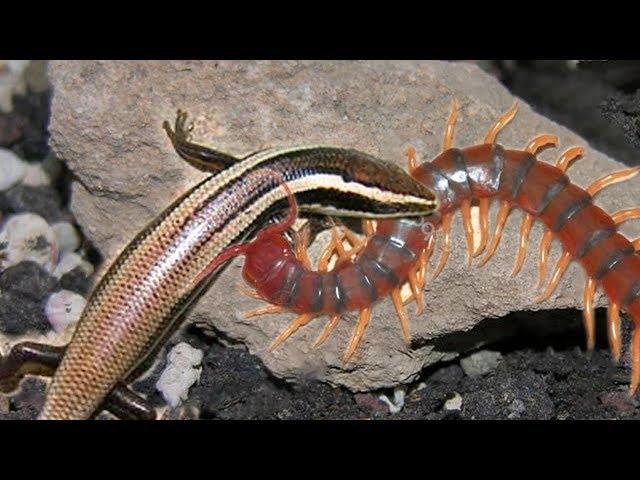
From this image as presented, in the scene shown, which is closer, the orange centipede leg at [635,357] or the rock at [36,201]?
the orange centipede leg at [635,357]

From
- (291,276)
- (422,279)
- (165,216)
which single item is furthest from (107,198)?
(422,279)

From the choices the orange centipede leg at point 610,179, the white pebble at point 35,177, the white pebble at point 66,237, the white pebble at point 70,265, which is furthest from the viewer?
the white pebble at point 35,177

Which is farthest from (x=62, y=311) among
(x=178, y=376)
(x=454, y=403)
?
(x=454, y=403)

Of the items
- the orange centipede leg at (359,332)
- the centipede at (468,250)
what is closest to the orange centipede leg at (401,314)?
the centipede at (468,250)

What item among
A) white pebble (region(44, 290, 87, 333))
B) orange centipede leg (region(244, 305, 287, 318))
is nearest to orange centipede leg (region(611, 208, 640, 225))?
orange centipede leg (region(244, 305, 287, 318))

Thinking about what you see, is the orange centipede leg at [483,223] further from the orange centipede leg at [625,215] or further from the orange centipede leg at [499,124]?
the orange centipede leg at [625,215]

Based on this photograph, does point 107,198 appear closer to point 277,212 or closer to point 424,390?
point 277,212

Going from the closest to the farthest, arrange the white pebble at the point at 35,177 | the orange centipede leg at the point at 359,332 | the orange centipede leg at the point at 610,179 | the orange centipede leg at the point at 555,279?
the orange centipede leg at the point at 555,279
the orange centipede leg at the point at 359,332
the orange centipede leg at the point at 610,179
the white pebble at the point at 35,177

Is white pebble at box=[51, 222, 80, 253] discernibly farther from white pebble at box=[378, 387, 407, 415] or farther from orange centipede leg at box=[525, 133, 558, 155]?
orange centipede leg at box=[525, 133, 558, 155]
